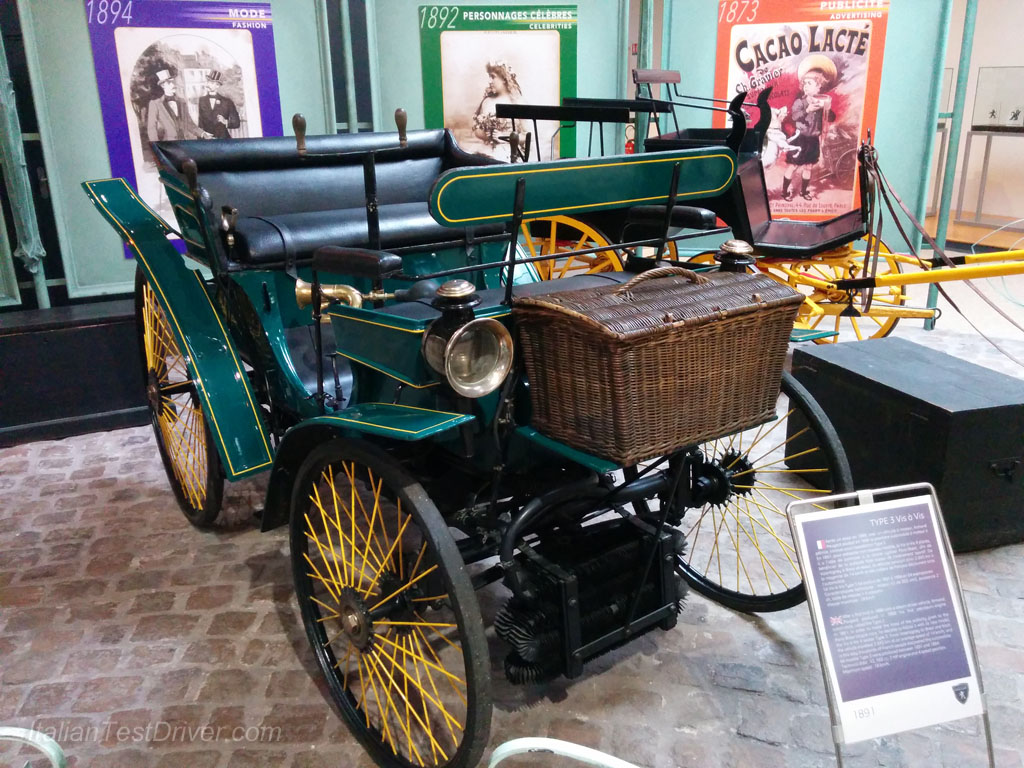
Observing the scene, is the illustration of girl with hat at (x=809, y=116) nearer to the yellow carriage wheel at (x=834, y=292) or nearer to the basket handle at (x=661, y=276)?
the yellow carriage wheel at (x=834, y=292)

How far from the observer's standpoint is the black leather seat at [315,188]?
115 inches

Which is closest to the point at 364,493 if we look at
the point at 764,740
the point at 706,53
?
the point at 764,740

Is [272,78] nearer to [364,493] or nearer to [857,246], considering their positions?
[364,493]

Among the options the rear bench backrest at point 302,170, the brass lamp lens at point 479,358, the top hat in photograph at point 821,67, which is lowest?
the brass lamp lens at point 479,358

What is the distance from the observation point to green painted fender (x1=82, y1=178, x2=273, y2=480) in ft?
9.17

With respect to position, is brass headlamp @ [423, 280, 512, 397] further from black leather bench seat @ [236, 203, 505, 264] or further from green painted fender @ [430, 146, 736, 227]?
black leather bench seat @ [236, 203, 505, 264]

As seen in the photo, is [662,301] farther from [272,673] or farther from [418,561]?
[272,673]

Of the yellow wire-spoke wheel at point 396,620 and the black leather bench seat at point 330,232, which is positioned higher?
the black leather bench seat at point 330,232

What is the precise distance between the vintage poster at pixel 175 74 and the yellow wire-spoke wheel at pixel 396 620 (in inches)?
129

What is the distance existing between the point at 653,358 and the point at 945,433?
1.67 m

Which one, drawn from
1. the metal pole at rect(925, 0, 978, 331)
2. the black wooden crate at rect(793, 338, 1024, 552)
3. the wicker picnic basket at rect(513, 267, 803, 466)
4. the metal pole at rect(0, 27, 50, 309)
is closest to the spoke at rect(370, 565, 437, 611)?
the wicker picnic basket at rect(513, 267, 803, 466)

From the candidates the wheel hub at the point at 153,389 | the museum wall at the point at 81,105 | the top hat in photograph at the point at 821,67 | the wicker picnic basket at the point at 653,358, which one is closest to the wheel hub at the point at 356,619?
the wicker picnic basket at the point at 653,358

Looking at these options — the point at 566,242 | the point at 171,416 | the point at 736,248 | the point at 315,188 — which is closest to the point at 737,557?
the point at 736,248

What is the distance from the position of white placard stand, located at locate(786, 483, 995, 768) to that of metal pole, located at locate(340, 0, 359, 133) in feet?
Result: 14.3
